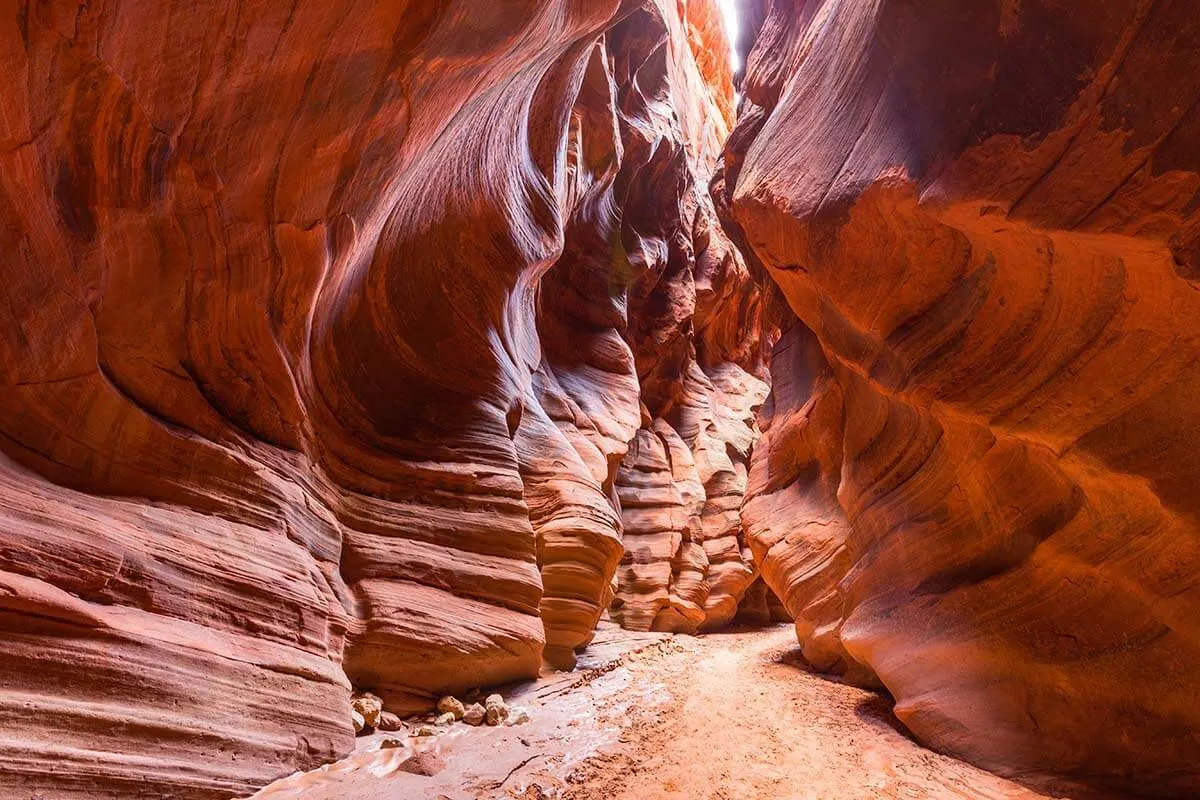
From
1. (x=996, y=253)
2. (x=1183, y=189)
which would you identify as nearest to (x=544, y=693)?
(x=996, y=253)

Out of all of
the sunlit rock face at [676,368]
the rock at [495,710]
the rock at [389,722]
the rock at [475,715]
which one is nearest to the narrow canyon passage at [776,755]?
the rock at [495,710]

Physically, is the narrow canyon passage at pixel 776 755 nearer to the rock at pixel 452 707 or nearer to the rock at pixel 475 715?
the rock at pixel 475 715

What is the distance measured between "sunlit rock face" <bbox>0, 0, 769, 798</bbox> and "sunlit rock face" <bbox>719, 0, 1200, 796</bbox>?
2666mm

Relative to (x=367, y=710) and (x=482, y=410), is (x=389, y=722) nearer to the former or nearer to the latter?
(x=367, y=710)

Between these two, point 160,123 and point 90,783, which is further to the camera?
point 160,123

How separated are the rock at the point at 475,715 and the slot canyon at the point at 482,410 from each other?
18cm

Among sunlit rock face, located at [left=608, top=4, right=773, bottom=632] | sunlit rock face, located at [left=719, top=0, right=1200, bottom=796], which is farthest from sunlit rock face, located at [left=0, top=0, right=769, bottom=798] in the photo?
sunlit rock face, located at [left=608, top=4, right=773, bottom=632]

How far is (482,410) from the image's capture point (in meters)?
7.53

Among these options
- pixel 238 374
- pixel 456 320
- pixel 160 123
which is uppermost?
pixel 456 320

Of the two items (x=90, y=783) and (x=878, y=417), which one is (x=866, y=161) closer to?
(x=878, y=417)

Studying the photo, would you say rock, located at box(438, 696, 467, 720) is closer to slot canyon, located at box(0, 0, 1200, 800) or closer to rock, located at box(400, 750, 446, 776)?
slot canyon, located at box(0, 0, 1200, 800)

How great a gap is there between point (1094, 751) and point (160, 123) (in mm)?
6595

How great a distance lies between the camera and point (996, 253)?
443 cm

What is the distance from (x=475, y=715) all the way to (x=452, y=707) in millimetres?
193
